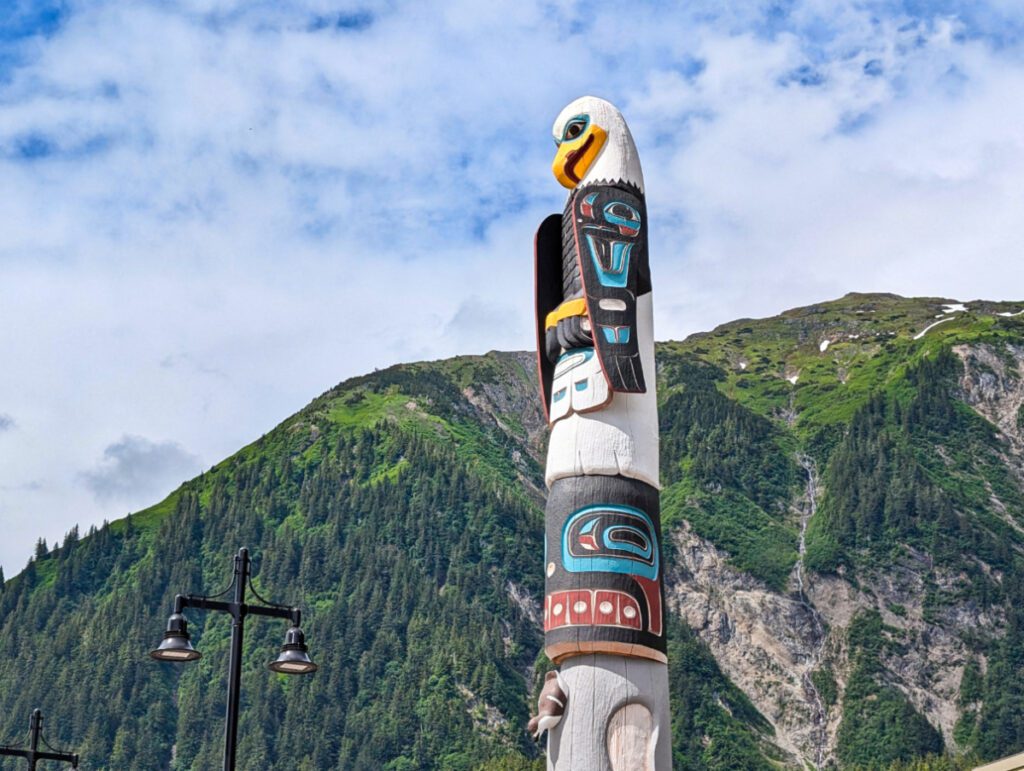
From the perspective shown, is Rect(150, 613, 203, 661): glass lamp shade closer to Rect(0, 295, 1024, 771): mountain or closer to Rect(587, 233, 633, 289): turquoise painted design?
Rect(587, 233, 633, 289): turquoise painted design

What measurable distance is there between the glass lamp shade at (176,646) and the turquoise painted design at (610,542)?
17.9ft

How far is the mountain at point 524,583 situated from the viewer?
132750 mm

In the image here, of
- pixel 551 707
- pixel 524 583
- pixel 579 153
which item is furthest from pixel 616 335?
pixel 524 583

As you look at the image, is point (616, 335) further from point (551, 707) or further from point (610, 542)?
point (551, 707)

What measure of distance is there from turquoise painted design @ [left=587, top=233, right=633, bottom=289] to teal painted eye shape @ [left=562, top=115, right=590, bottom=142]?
2.26m

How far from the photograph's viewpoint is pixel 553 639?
69.4ft

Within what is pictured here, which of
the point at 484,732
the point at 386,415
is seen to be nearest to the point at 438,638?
the point at 484,732

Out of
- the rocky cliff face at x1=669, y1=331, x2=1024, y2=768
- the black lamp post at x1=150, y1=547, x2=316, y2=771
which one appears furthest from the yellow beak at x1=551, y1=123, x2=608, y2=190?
the rocky cliff face at x1=669, y1=331, x2=1024, y2=768

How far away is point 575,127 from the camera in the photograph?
2497 centimetres

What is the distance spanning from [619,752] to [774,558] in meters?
140

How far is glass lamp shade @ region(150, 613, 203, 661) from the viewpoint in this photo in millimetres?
17781

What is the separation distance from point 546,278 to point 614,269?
183 centimetres

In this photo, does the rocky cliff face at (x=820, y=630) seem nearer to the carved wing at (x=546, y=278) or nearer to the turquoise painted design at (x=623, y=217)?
the carved wing at (x=546, y=278)

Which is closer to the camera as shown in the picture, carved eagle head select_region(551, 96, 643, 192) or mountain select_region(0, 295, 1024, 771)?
carved eagle head select_region(551, 96, 643, 192)
